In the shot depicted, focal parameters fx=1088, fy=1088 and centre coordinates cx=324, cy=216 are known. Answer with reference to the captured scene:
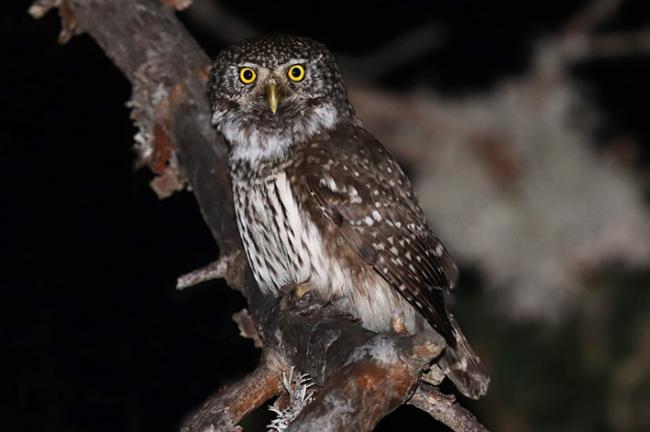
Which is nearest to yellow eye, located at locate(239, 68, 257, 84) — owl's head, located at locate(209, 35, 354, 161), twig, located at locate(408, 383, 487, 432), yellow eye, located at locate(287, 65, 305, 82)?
owl's head, located at locate(209, 35, 354, 161)

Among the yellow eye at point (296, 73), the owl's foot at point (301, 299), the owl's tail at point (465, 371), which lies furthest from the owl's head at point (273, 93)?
the owl's tail at point (465, 371)

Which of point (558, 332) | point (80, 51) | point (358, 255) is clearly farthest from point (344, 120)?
point (80, 51)

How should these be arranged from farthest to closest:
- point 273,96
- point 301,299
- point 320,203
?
point 273,96 → point 320,203 → point 301,299

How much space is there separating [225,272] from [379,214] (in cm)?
66

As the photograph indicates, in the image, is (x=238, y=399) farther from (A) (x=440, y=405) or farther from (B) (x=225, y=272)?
(B) (x=225, y=272)

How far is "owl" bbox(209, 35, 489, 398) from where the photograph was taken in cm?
429

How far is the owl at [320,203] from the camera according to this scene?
429 cm

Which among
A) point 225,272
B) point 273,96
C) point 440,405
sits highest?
point 273,96

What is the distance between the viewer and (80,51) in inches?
263

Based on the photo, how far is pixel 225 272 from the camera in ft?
14.2

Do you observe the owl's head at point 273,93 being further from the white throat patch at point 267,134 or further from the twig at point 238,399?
the twig at point 238,399

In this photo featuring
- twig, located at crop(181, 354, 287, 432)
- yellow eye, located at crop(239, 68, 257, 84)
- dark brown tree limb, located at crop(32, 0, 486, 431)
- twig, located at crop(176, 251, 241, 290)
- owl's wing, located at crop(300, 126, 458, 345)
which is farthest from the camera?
yellow eye, located at crop(239, 68, 257, 84)

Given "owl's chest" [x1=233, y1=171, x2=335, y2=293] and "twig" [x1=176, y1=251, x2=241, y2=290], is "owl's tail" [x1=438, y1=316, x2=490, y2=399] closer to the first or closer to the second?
"owl's chest" [x1=233, y1=171, x2=335, y2=293]

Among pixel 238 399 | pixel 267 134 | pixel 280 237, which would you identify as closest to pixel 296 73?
pixel 267 134
